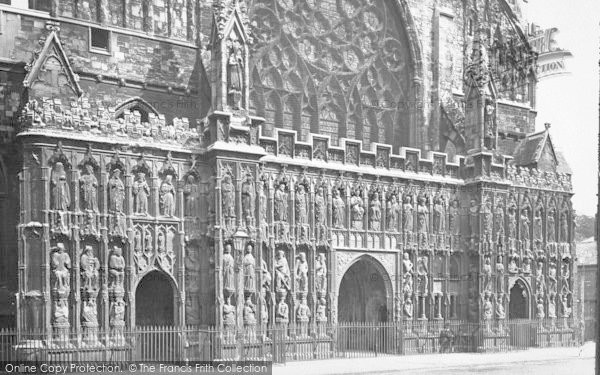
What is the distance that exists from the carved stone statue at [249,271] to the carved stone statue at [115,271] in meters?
3.52

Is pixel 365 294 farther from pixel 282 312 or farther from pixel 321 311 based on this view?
pixel 282 312

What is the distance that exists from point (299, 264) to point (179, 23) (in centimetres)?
863

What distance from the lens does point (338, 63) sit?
2998 centimetres

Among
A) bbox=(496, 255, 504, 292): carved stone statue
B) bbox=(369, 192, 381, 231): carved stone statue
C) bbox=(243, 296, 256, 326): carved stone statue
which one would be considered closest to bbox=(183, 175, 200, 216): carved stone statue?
bbox=(243, 296, 256, 326): carved stone statue

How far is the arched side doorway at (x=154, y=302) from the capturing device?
904 inches

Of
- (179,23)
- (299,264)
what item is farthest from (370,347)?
(179,23)

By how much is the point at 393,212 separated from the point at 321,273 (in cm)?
365

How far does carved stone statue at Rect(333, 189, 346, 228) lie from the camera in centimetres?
2595

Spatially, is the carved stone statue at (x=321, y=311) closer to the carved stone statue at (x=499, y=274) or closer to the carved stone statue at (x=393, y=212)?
the carved stone statue at (x=393, y=212)

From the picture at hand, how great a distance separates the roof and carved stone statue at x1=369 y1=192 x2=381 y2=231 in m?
8.31

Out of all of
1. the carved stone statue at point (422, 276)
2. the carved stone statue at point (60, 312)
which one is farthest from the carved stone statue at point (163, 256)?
the carved stone statue at point (422, 276)

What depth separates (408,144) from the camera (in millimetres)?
31453

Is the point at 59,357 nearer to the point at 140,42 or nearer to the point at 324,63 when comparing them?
the point at 140,42

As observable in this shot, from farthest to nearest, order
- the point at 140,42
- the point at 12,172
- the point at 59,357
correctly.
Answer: the point at 140,42, the point at 12,172, the point at 59,357
